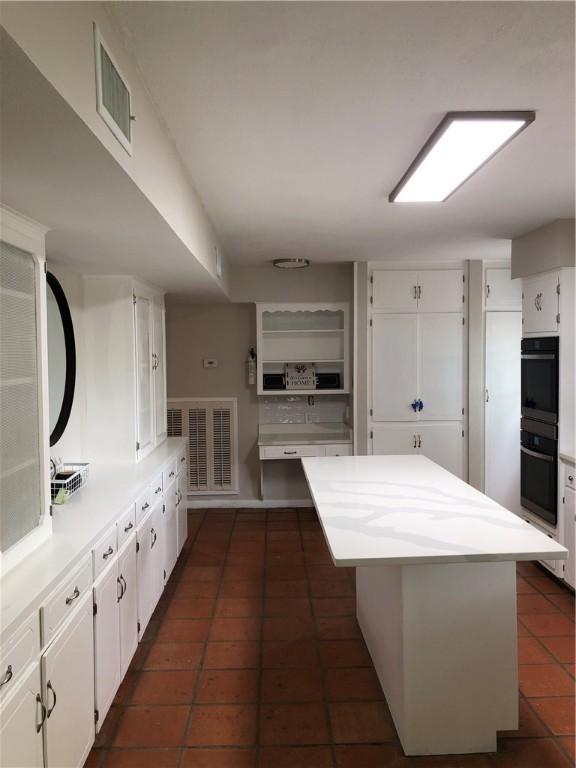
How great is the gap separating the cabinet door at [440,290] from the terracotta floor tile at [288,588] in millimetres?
2721

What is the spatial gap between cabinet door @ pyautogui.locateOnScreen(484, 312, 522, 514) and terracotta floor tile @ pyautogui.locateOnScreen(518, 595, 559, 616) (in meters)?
1.68

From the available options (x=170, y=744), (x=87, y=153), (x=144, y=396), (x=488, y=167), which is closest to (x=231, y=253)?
(x=144, y=396)

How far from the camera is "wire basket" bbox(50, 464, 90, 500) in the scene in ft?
8.36

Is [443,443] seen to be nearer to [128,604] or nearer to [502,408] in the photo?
[502,408]

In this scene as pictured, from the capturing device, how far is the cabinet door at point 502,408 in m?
5.01

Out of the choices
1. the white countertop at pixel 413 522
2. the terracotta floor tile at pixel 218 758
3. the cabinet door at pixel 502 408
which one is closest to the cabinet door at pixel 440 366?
the cabinet door at pixel 502 408

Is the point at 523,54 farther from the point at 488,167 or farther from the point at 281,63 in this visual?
the point at 488,167

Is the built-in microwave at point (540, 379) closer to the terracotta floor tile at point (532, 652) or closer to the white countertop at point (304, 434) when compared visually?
the terracotta floor tile at point (532, 652)

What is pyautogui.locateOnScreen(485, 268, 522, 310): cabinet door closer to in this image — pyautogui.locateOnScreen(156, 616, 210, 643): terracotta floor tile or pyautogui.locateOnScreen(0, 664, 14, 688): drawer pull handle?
pyautogui.locateOnScreen(156, 616, 210, 643): terracotta floor tile

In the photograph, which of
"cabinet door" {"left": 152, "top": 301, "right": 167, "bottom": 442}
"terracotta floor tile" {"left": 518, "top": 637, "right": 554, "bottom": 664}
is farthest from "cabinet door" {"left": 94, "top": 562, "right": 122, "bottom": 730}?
"terracotta floor tile" {"left": 518, "top": 637, "right": 554, "bottom": 664}

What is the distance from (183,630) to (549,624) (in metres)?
2.11

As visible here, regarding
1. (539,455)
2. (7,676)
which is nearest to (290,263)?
(539,455)

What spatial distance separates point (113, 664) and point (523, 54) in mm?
2694

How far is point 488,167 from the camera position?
246 centimetres
